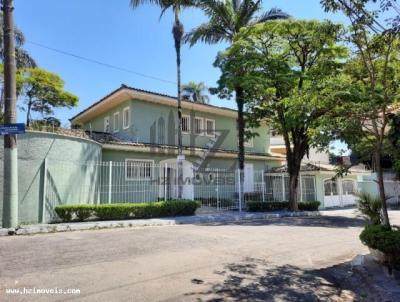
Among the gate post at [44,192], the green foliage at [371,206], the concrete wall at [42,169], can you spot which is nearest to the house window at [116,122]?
the concrete wall at [42,169]

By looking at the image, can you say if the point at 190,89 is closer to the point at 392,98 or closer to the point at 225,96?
the point at 225,96

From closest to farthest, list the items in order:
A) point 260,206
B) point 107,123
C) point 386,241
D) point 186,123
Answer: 1. point 386,241
2. point 260,206
3. point 186,123
4. point 107,123

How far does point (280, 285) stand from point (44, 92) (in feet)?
91.4

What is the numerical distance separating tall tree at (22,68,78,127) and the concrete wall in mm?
16100

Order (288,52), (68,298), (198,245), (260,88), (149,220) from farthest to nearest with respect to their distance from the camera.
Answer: (288,52) → (260,88) → (149,220) → (198,245) → (68,298)

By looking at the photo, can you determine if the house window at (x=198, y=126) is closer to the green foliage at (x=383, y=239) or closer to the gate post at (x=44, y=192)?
the gate post at (x=44, y=192)

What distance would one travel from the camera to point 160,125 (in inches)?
888

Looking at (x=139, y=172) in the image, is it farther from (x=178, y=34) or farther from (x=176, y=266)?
(x=176, y=266)

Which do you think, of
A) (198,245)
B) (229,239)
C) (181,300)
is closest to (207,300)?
(181,300)

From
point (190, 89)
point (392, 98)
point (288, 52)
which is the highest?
point (190, 89)

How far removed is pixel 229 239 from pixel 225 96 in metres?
11.5

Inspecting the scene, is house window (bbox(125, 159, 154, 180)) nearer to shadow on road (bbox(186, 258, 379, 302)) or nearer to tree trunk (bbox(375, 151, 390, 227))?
shadow on road (bbox(186, 258, 379, 302))

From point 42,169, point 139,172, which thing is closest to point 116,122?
point 139,172

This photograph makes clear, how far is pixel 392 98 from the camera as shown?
26.3ft
